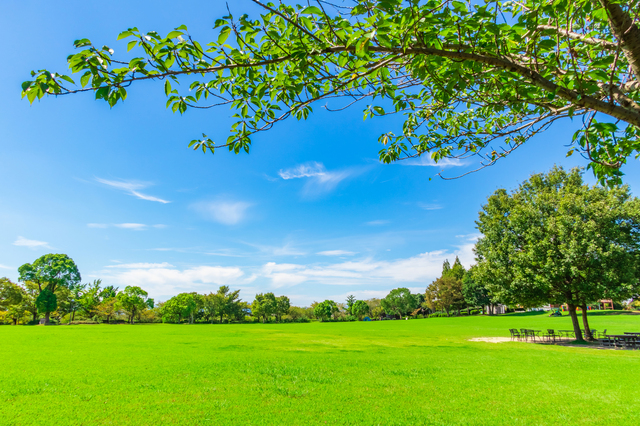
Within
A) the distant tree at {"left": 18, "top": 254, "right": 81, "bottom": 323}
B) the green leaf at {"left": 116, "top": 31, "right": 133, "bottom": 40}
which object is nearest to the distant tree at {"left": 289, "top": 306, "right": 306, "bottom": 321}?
the distant tree at {"left": 18, "top": 254, "right": 81, "bottom": 323}

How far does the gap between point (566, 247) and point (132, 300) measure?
6639cm

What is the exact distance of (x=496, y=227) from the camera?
23.5m

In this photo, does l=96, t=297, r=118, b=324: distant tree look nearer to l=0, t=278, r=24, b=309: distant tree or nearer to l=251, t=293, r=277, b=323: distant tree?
l=0, t=278, r=24, b=309: distant tree

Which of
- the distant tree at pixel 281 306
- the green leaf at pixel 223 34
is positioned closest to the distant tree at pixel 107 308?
the distant tree at pixel 281 306

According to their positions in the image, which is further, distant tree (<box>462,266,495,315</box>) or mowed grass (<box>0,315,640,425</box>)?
distant tree (<box>462,266,495,315</box>)

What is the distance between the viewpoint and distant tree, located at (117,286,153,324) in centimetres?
5712

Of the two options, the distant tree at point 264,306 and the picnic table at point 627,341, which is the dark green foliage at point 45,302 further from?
the picnic table at point 627,341

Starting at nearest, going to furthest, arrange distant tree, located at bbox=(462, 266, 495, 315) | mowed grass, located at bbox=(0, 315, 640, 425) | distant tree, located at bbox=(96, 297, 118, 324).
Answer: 1. mowed grass, located at bbox=(0, 315, 640, 425)
2. distant tree, located at bbox=(96, 297, 118, 324)
3. distant tree, located at bbox=(462, 266, 495, 315)

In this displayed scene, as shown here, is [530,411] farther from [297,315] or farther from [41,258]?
[297,315]

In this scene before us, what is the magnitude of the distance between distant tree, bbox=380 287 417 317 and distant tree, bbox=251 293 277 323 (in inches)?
1352

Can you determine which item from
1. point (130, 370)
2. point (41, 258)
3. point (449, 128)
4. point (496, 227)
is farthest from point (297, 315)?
point (449, 128)

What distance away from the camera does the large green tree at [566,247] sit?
1800 centimetres

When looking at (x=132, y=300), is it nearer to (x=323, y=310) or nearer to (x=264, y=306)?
(x=264, y=306)

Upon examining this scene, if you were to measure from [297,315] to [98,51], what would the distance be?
277ft
